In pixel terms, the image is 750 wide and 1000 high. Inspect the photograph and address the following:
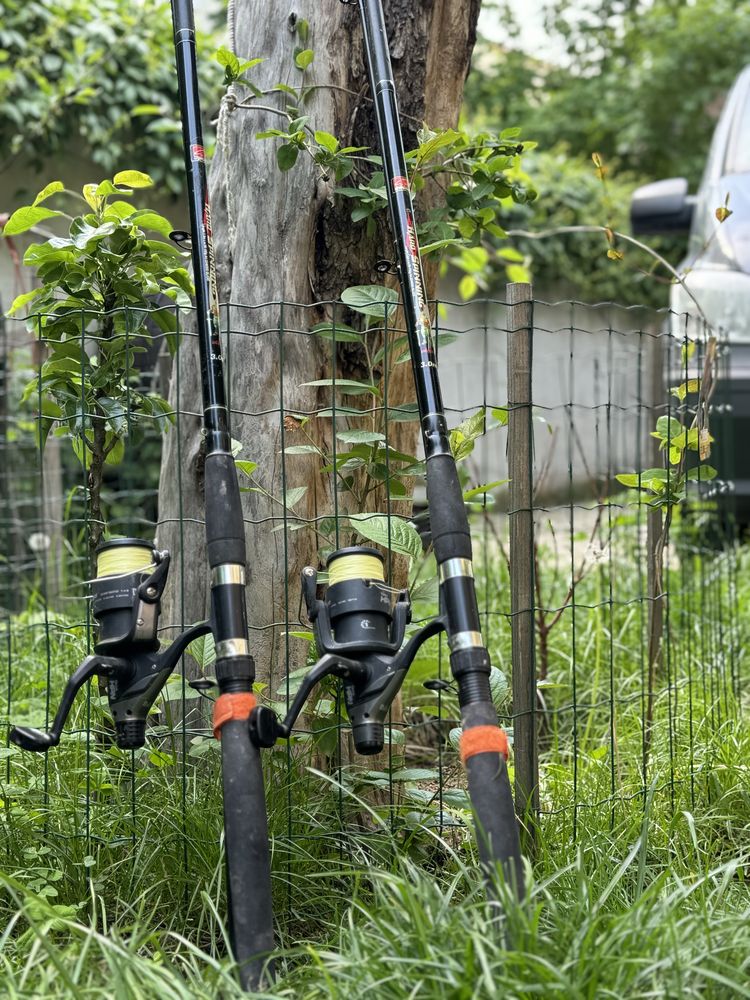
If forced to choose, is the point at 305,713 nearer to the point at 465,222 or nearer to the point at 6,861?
the point at 6,861

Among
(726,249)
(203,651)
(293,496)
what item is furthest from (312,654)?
(726,249)

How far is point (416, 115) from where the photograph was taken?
274cm

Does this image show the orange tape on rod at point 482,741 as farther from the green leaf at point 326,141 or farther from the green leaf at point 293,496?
the green leaf at point 326,141

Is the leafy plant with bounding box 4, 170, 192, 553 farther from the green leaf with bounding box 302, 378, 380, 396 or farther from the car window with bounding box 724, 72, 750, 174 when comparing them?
the car window with bounding box 724, 72, 750, 174

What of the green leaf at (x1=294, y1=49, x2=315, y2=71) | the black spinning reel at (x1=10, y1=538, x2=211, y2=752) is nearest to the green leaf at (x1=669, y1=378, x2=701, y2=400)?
the green leaf at (x1=294, y1=49, x2=315, y2=71)

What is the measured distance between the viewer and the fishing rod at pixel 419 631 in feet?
6.02

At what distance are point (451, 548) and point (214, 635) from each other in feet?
1.49

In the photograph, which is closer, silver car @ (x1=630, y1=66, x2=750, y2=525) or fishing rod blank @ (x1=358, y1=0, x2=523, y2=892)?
fishing rod blank @ (x1=358, y1=0, x2=523, y2=892)

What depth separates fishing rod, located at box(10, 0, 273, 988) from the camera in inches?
72.3

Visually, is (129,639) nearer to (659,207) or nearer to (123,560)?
(123,560)

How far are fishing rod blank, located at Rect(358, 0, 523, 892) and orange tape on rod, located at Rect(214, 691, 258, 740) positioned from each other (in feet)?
1.20

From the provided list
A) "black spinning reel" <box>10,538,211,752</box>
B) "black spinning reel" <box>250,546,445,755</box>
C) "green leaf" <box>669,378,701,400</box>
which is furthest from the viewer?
"green leaf" <box>669,378,701,400</box>

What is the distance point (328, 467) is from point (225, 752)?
84cm

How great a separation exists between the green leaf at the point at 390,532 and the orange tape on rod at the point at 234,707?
0.55m
